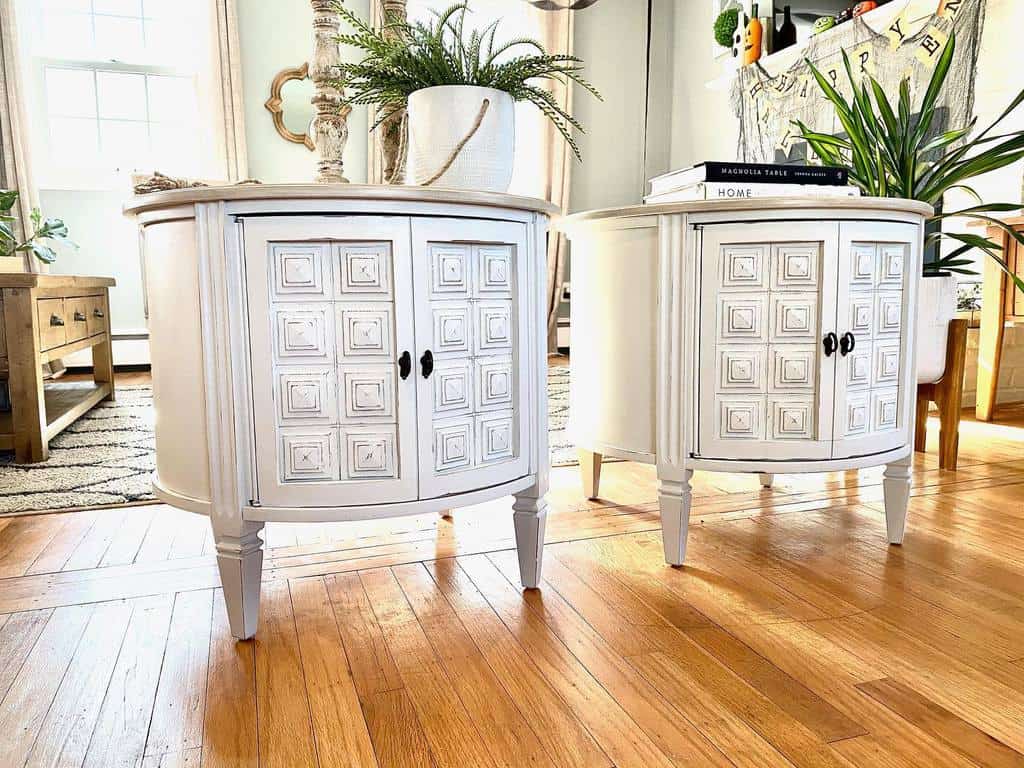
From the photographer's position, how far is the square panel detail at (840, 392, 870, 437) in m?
1.47

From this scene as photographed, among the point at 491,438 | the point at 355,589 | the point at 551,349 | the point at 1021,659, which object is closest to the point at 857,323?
the point at 1021,659

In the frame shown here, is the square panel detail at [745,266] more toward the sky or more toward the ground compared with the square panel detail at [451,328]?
more toward the sky

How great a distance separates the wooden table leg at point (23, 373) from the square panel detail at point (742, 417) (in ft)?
6.76

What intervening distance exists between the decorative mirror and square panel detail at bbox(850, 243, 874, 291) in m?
4.04

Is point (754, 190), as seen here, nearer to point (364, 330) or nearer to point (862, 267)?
point (862, 267)

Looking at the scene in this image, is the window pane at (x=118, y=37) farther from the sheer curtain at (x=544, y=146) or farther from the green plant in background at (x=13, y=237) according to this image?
the sheer curtain at (x=544, y=146)

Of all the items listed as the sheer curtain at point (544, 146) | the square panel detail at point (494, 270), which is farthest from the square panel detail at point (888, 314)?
the sheer curtain at point (544, 146)

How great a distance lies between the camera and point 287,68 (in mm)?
4871

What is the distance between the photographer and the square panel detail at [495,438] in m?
1.28

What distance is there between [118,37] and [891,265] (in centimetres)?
476

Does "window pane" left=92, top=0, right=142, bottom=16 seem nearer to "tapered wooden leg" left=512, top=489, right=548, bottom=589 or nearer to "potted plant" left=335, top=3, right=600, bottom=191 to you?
"potted plant" left=335, top=3, right=600, bottom=191

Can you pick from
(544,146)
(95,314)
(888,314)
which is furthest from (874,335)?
(544,146)

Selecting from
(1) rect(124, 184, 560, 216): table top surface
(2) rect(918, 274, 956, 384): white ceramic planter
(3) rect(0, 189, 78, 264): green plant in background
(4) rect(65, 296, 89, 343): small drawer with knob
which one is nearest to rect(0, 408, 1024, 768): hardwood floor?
(2) rect(918, 274, 956, 384): white ceramic planter

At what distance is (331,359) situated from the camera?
1173mm
